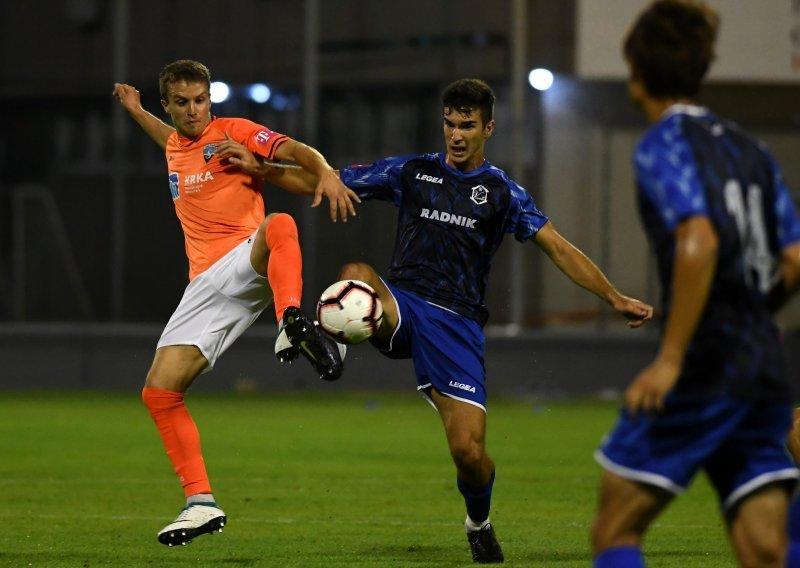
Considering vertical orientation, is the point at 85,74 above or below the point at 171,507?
above

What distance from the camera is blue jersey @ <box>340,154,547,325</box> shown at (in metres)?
6.77

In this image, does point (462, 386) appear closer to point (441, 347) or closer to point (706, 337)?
point (441, 347)

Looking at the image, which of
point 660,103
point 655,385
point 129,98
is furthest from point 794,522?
point 129,98

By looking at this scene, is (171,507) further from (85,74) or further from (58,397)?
(85,74)

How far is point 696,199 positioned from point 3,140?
54.2 feet

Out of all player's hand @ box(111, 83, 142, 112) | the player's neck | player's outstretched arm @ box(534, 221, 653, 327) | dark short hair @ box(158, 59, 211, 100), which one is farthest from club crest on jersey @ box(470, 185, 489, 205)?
the player's neck

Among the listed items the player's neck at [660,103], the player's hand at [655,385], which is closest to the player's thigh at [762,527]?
the player's hand at [655,385]

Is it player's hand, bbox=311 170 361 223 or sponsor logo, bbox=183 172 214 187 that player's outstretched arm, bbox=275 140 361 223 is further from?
sponsor logo, bbox=183 172 214 187

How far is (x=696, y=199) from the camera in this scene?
149 inches

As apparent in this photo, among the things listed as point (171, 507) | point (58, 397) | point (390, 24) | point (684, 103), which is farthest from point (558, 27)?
point (684, 103)

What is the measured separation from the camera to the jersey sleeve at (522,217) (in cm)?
676

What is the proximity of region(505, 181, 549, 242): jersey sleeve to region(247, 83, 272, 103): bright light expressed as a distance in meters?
12.0

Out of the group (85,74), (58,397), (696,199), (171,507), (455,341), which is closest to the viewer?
(696,199)

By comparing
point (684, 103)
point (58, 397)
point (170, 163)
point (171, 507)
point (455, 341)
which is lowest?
point (58, 397)
